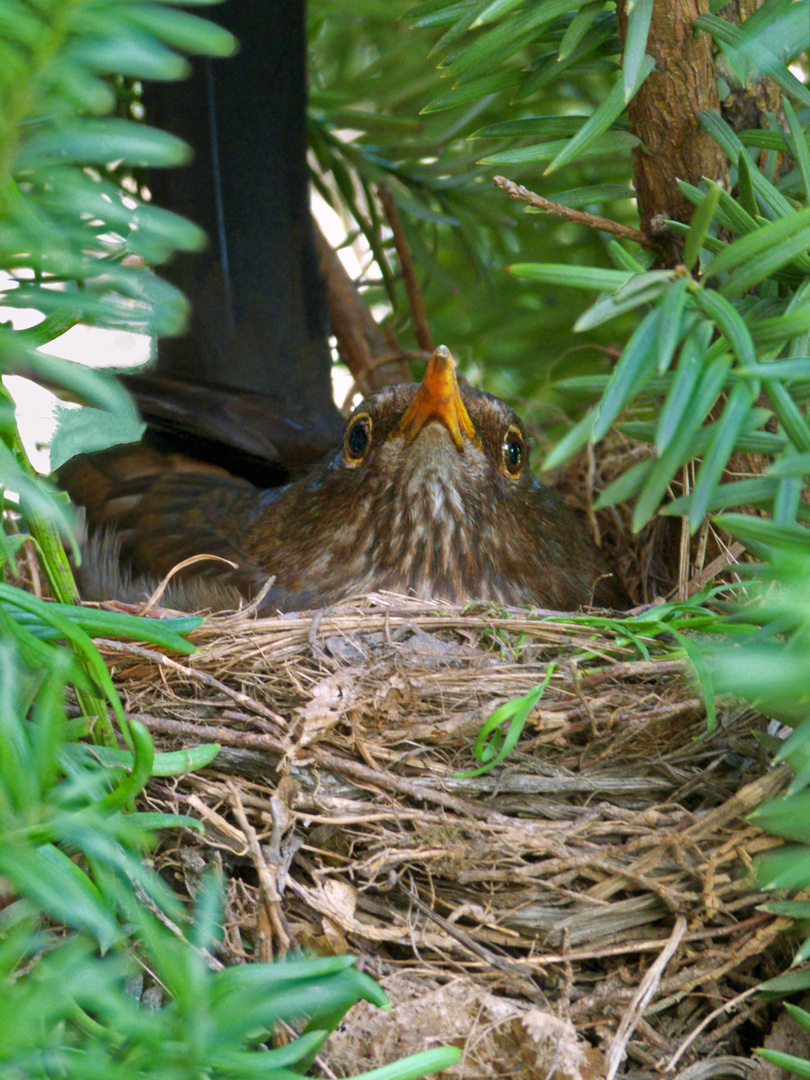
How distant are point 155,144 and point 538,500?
163 cm

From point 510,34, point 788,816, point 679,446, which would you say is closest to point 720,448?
point 679,446

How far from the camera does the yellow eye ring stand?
2104 millimetres

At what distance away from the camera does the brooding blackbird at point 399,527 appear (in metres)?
1.99

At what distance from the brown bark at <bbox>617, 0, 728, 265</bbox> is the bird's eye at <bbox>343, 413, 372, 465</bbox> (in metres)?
0.75

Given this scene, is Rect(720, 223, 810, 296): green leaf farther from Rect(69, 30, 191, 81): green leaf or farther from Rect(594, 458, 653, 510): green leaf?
Rect(69, 30, 191, 81): green leaf

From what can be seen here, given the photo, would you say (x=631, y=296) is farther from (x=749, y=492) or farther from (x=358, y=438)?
(x=358, y=438)

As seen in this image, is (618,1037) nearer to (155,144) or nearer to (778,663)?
(778,663)

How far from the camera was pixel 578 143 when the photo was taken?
119 centimetres

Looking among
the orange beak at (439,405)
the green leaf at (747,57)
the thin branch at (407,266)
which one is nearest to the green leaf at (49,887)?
the green leaf at (747,57)

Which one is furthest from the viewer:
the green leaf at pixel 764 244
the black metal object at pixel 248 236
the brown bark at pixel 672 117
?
the black metal object at pixel 248 236

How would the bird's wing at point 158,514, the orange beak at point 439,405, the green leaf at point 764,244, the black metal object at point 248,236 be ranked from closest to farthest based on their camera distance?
the green leaf at point 764,244, the orange beak at point 439,405, the bird's wing at point 158,514, the black metal object at point 248,236

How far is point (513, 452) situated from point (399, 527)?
0.30 metres

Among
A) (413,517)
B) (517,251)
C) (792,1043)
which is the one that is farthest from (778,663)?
(517,251)

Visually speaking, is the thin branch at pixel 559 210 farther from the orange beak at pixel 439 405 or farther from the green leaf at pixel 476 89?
the orange beak at pixel 439 405
